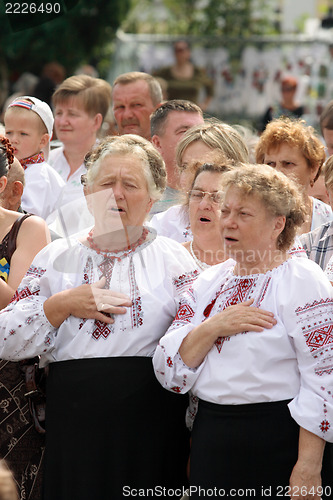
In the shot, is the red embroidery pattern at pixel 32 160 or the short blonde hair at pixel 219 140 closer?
the short blonde hair at pixel 219 140

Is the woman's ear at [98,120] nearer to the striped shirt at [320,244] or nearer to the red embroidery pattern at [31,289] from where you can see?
the striped shirt at [320,244]

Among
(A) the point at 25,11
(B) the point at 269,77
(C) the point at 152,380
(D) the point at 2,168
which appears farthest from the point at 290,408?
(B) the point at 269,77

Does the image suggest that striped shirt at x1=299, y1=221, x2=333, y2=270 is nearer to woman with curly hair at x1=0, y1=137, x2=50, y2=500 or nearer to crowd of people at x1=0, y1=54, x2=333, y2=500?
crowd of people at x1=0, y1=54, x2=333, y2=500

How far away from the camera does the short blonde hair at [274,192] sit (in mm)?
2809

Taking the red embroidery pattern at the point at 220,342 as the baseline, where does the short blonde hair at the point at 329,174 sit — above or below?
above

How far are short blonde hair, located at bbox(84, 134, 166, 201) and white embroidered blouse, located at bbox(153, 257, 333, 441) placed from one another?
65 centimetres

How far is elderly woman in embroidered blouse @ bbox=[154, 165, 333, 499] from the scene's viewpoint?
2656 millimetres

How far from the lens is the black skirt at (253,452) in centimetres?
270

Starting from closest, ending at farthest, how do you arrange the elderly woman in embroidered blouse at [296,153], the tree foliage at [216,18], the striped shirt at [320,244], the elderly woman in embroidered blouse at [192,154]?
1. the striped shirt at [320,244]
2. the elderly woman in embroidered blouse at [192,154]
3. the elderly woman in embroidered blouse at [296,153]
4. the tree foliage at [216,18]

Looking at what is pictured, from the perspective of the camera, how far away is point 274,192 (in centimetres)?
282

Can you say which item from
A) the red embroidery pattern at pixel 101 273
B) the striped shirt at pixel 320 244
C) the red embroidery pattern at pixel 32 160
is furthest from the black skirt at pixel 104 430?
the red embroidery pattern at pixel 32 160

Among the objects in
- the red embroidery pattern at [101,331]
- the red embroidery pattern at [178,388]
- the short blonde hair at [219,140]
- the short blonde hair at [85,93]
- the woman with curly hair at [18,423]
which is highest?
the short blonde hair at [85,93]

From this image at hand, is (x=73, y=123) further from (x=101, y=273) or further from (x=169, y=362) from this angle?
(x=169, y=362)

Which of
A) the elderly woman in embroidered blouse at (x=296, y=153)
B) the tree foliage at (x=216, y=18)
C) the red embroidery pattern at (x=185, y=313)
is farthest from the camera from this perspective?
the tree foliage at (x=216, y=18)
